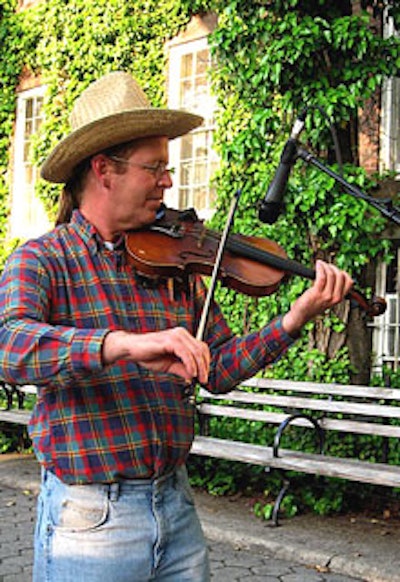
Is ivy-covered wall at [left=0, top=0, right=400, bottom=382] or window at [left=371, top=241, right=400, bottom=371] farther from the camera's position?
window at [left=371, top=241, right=400, bottom=371]

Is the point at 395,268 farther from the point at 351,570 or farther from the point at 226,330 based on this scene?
the point at 226,330

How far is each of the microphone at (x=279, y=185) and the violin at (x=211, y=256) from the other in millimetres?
433

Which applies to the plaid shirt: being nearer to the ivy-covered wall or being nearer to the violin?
the violin

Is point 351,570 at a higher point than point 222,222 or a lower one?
lower

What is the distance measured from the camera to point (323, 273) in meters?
2.39

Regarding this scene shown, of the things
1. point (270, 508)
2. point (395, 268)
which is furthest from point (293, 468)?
point (395, 268)

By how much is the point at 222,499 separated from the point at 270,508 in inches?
30.8

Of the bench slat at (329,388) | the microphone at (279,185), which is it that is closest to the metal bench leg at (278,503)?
the bench slat at (329,388)

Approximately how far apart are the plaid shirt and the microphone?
77cm

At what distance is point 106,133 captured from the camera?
8.07ft

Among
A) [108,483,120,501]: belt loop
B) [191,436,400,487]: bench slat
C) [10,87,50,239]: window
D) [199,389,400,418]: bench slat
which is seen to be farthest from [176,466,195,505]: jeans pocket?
[10,87,50,239]: window

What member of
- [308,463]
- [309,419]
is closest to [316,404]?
[309,419]

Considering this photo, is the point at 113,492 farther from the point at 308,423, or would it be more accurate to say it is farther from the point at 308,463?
the point at 308,423

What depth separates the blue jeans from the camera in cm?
229
